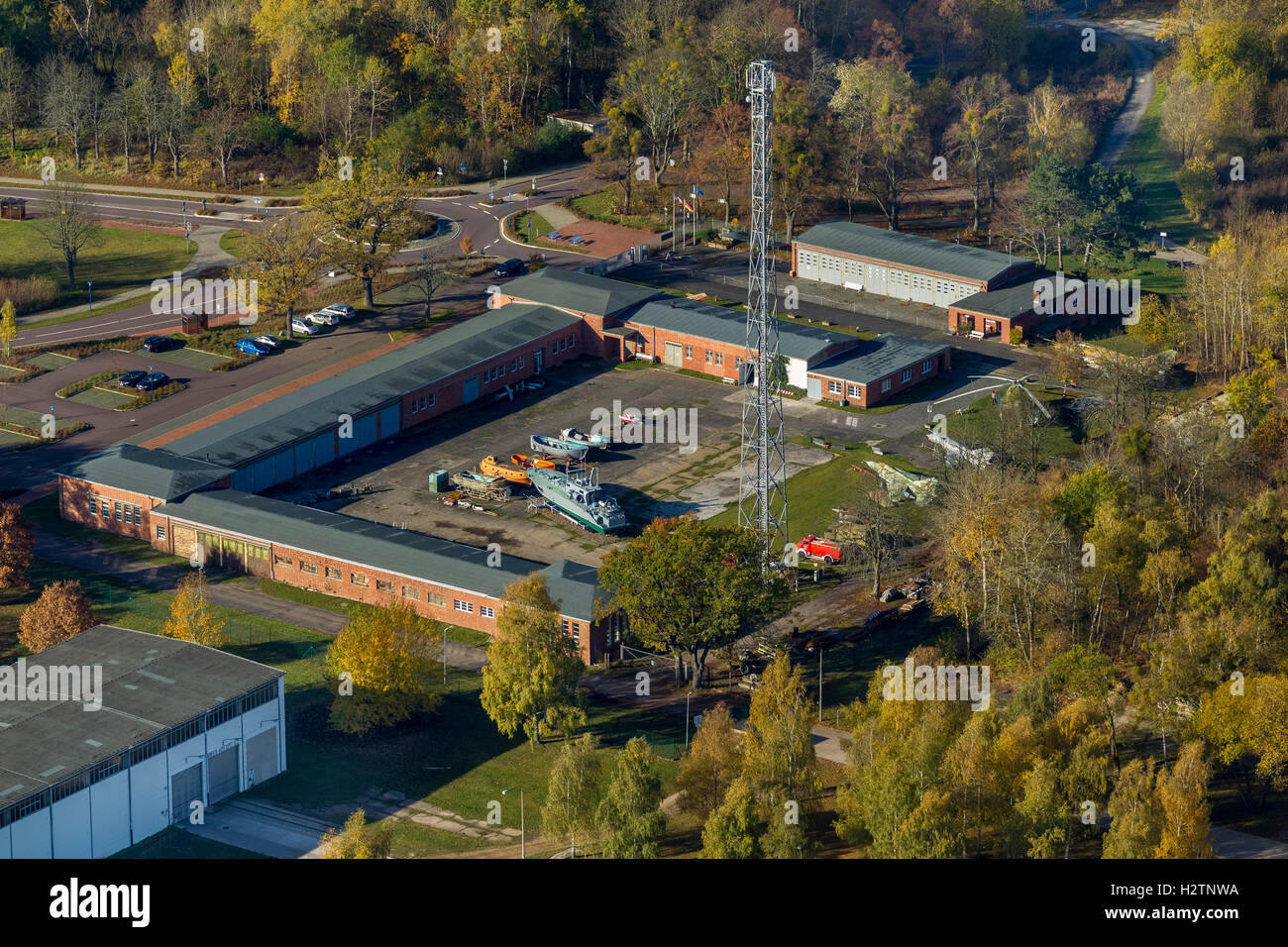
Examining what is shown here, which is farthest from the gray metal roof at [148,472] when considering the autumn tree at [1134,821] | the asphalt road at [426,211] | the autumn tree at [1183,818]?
the autumn tree at [1183,818]

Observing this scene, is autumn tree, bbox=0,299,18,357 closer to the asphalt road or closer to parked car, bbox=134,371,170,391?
the asphalt road

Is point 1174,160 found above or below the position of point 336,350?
above

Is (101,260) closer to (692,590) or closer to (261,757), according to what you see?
(261,757)

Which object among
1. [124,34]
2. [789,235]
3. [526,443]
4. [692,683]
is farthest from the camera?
[124,34]

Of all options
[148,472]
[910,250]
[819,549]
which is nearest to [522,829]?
[819,549]

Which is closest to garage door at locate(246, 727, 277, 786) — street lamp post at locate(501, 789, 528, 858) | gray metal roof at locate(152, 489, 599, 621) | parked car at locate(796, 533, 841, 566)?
street lamp post at locate(501, 789, 528, 858)

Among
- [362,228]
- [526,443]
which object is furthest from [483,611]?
[362,228]

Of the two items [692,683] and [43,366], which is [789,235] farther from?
[692,683]
